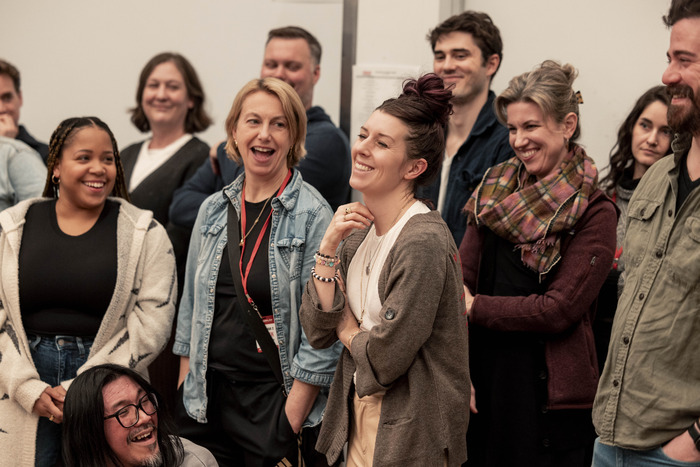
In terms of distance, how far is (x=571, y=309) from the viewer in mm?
2434

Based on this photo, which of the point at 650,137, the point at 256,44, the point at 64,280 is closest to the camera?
the point at 64,280

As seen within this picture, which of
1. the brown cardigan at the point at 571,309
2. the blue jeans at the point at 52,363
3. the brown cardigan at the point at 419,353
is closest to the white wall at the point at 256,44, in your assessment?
the brown cardigan at the point at 571,309

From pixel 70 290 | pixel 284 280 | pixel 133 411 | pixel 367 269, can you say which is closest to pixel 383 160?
pixel 367 269

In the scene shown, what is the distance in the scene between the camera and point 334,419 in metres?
2.22

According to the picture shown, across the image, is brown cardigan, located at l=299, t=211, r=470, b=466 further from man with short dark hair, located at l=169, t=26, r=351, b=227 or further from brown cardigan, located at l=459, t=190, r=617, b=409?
man with short dark hair, located at l=169, t=26, r=351, b=227

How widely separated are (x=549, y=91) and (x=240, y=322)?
1228mm

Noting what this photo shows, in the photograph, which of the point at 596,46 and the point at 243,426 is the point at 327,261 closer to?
the point at 243,426

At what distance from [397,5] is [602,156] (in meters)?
1.22

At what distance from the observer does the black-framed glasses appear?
8.04 feet

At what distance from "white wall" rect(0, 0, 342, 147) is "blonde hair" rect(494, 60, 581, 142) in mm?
1928

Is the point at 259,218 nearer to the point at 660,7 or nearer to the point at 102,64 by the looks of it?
the point at 660,7

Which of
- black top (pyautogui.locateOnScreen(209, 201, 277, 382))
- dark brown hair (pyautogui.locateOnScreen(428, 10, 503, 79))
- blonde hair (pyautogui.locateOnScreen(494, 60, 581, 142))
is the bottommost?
black top (pyautogui.locateOnScreen(209, 201, 277, 382))

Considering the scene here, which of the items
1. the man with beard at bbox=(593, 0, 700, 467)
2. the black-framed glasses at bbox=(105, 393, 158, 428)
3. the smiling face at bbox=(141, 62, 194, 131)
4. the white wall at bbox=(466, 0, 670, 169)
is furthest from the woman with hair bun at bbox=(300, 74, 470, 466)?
the smiling face at bbox=(141, 62, 194, 131)

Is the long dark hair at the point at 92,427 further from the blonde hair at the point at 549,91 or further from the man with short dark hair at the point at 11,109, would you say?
the man with short dark hair at the point at 11,109
